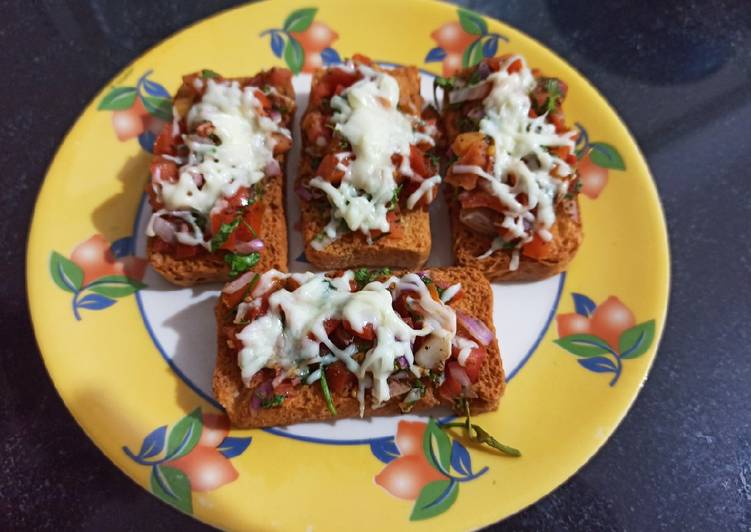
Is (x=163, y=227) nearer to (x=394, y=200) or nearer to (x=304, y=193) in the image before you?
(x=304, y=193)

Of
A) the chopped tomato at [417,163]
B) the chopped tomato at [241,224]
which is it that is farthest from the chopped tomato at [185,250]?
the chopped tomato at [417,163]

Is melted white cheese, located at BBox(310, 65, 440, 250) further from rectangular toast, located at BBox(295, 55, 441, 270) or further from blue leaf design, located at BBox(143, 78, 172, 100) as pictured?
blue leaf design, located at BBox(143, 78, 172, 100)

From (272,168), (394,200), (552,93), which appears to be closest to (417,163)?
(394,200)

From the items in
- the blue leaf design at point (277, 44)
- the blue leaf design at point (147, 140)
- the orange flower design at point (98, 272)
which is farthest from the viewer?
the blue leaf design at point (277, 44)

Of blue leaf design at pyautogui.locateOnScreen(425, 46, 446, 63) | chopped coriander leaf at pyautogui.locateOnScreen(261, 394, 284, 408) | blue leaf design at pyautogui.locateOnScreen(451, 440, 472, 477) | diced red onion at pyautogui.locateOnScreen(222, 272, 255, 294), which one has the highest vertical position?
blue leaf design at pyautogui.locateOnScreen(425, 46, 446, 63)

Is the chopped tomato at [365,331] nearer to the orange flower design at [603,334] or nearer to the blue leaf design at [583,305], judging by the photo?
the orange flower design at [603,334]

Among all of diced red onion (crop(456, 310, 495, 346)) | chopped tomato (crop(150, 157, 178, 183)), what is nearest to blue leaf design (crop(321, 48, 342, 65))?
chopped tomato (crop(150, 157, 178, 183))
